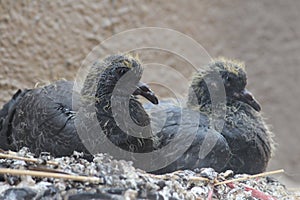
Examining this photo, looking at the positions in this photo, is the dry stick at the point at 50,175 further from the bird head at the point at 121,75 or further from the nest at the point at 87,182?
the bird head at the point at 121,75

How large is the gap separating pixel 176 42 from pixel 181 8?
0.73 ft

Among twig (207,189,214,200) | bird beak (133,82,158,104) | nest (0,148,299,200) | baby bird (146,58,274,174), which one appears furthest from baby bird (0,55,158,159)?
twig (207,189,214,200)

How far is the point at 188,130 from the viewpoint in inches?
76.4

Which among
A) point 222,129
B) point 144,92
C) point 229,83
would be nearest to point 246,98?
point 229,83

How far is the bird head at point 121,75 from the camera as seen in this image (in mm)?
1892

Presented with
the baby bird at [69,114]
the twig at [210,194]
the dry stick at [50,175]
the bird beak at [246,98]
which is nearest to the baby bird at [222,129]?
the bird beak at [246,98]

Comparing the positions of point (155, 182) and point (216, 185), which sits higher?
point (216, 185)

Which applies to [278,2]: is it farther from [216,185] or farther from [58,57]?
[216,185]

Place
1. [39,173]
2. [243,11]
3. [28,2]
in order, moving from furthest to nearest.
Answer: [243,11], [28,2], [39,173]

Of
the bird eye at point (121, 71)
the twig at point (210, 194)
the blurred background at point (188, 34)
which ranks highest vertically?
the blurred background at point (188, 34)

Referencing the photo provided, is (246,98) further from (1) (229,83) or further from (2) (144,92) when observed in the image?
(2) (144,92)

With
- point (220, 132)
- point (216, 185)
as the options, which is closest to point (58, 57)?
point (220, 132)

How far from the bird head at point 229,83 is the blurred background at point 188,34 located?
0.38 m

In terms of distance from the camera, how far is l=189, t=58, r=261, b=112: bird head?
7.29 ft
